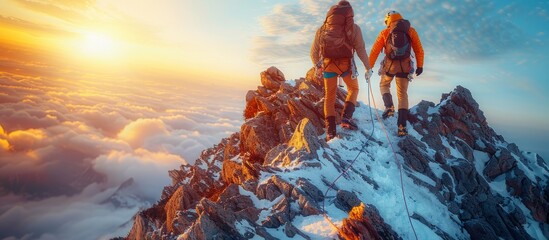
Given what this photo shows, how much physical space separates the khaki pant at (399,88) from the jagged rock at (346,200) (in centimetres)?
544

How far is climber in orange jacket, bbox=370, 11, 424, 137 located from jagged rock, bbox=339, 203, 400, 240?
22.2ft

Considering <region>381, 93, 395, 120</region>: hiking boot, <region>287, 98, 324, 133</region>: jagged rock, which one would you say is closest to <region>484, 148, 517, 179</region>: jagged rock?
<region>381, 93, 395, 120</region>: hiking boot

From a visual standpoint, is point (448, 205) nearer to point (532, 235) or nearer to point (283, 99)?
point (532, 235)

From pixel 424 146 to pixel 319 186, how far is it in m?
10.4

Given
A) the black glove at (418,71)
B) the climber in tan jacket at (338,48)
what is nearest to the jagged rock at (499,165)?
the black glove at (418,71)

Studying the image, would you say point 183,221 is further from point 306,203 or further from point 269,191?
point 306,203

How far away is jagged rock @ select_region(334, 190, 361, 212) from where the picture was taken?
911 centimetres

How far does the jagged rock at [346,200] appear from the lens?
911 centimetres

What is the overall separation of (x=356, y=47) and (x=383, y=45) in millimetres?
2292

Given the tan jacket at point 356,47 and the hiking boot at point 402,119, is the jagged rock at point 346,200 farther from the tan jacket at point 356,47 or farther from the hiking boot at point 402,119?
the hiking boot at point 402,119

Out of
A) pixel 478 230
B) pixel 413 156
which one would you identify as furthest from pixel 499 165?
pixel 478 230

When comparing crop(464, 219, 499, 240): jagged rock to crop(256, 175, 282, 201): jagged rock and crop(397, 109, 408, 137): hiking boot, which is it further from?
crop(256, 175, 282, 201): jagged rock

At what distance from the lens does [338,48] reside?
10297mm

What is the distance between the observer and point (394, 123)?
17312mm
